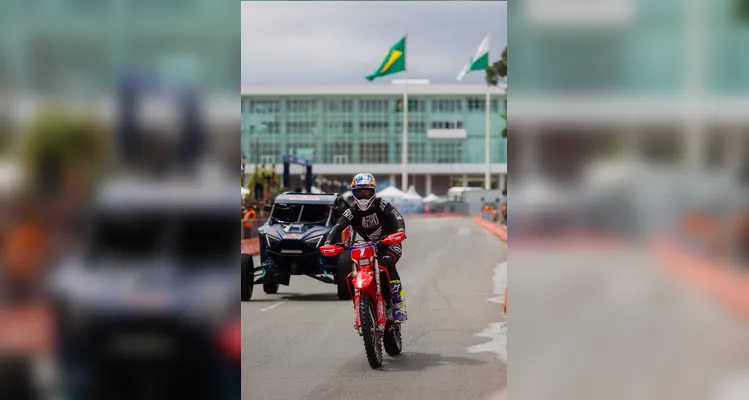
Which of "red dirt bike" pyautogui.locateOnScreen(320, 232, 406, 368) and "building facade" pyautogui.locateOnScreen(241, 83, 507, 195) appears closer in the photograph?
"red dirt bike" pyautogui.locateOnScreen(320, 232, 406, 368)

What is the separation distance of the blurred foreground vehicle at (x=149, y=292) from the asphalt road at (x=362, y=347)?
3.93m

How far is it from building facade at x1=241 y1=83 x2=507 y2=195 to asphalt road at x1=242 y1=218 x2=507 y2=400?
9249 cm

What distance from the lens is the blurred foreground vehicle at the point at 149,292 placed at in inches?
195

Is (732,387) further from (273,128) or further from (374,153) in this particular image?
(374,153)

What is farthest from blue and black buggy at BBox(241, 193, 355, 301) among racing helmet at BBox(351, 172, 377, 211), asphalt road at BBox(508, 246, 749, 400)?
asphalt road at BBox(508, 246, 749, 400)

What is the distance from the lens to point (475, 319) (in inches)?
598

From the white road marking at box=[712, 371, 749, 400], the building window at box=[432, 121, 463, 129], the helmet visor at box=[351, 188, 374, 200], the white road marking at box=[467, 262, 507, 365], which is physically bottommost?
the white road marking at box=[467, 262, 507, 365]

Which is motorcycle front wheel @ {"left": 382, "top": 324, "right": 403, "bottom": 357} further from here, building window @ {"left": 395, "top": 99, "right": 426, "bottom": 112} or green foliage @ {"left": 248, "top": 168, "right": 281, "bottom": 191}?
building window @ {"left": 395, "top": 99, "right": 426, "bottom": 112}

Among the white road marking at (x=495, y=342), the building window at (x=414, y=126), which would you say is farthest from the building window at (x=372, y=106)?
the white road marking at (x=495, y=342)

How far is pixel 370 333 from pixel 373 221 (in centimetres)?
136

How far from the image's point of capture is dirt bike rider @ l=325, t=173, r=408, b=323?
36.1 ft

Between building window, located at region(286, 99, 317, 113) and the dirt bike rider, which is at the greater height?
building window, located at region(286, 99, 317, 113)

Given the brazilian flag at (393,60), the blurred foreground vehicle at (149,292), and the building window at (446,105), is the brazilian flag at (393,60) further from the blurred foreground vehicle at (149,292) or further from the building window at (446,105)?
the blurred foreground vehicle at (149,292)

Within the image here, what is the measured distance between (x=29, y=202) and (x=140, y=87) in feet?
2.47
